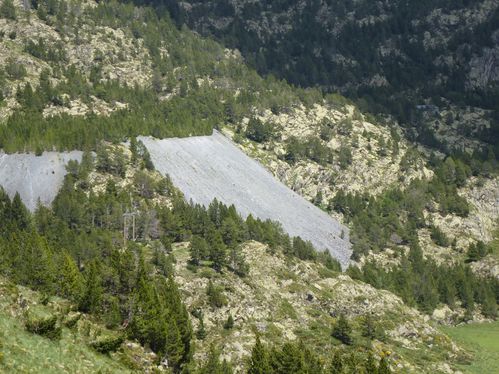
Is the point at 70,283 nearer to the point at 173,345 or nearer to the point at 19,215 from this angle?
the point at 173,345

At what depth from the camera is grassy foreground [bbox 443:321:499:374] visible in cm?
9432

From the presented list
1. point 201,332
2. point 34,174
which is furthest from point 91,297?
point 34,174

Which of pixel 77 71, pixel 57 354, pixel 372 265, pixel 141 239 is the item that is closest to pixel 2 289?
pixel 57 354

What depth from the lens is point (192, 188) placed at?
451 feet

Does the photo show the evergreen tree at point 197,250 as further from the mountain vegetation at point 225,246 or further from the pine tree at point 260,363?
the pine tree at point 260,363

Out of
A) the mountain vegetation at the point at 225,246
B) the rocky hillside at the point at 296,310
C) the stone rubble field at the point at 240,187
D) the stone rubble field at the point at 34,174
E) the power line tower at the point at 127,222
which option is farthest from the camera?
the stone rubble field at the point at 240,187

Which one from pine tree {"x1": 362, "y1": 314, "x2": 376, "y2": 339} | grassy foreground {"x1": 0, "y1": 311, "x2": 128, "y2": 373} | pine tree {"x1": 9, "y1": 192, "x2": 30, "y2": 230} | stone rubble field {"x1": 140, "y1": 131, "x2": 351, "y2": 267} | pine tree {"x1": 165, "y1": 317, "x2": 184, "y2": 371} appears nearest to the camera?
grassy foreground {"x1": 0, "y1": 311, "x2": 128, "y2": 373}

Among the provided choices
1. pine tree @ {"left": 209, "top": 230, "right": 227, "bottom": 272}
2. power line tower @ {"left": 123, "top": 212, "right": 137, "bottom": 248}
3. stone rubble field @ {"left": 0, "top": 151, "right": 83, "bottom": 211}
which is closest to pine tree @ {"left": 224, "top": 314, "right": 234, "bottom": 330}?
pine tree @ {"left": 209, "top": 230, "right": 227, "bottom": 272}

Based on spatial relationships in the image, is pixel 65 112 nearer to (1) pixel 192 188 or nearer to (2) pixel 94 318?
(1) pixel 192 188

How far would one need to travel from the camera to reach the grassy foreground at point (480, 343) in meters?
94.3

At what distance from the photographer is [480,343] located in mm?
111812

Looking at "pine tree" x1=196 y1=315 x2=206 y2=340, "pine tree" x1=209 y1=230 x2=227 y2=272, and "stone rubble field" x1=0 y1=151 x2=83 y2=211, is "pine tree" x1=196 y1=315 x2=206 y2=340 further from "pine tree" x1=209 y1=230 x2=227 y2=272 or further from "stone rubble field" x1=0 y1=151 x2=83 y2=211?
"stone rubble field" x1=0 y1=151 x2=83 y2=211

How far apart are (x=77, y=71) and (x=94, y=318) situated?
144638 mm

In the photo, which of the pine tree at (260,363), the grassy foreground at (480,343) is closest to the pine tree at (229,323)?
the pine tree at (260,363)
